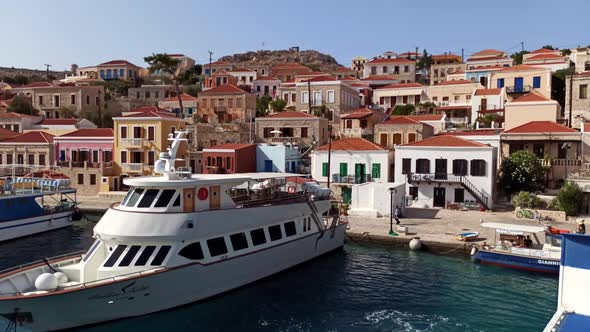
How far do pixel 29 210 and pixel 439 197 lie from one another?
90.3 feet

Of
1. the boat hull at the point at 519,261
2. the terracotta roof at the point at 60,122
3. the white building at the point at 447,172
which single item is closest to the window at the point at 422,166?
the white building at the point at 447,172

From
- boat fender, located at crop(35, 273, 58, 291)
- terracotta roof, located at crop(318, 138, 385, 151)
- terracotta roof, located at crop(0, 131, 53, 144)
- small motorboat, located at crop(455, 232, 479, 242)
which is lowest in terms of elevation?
small motorboat, located at crop(455, 232, 479, 242)

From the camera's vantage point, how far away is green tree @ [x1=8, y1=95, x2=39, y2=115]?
65.8 metres

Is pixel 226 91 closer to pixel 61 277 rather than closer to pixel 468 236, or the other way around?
pixel 468 236

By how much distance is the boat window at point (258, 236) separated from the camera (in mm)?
19769

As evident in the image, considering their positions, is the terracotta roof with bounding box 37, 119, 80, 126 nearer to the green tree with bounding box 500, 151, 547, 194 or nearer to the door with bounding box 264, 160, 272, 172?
the door with bounding box 264, 160, 272, 172

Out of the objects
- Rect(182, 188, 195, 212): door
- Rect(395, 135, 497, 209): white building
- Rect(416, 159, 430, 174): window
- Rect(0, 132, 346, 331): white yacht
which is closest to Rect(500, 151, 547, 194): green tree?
Rect(395, 135, 497, 209): white building

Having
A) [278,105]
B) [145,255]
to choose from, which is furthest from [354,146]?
[145,255]

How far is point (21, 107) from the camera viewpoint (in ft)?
218

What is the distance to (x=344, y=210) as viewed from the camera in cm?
3209

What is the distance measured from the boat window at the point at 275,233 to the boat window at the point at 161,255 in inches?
199

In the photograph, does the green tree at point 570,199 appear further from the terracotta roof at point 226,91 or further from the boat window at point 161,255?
the terracotta roof at point 226,91

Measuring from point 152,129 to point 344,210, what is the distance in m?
20.4

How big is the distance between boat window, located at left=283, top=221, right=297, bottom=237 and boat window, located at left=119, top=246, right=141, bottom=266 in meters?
7.03
